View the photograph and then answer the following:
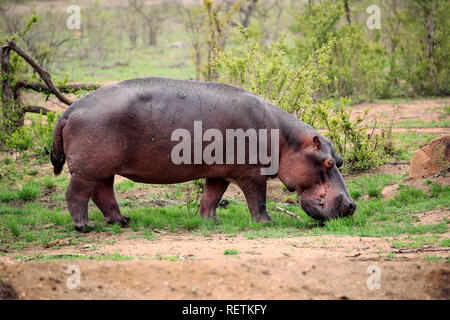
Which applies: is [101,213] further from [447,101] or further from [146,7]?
[146,7]

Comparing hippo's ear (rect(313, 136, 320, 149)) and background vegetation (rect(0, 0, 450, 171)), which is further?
background vegetation (rect(0, 0, 450, 171))

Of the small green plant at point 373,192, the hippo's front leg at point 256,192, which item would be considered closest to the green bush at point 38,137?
the hippo's front leg at point 256,192

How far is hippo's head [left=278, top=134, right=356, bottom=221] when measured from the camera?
750 cm

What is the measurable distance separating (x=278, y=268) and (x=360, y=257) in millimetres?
1313

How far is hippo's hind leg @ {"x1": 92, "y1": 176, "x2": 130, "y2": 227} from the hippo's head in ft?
7.44

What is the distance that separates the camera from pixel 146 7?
138 ft

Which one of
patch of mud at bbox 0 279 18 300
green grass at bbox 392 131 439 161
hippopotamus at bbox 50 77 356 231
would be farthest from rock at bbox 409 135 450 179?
patch of mud at bbox 0 279 18 300

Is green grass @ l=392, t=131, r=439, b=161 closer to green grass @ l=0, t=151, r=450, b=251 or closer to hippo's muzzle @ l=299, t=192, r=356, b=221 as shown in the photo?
green grass @ l=0, t=151, r=450, b=251

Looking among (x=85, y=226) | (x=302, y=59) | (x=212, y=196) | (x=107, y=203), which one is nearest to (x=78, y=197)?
(x=85, y=226)

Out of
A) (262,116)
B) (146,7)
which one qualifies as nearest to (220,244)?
(262,116)

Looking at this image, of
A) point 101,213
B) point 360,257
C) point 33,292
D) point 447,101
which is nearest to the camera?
point 33,292

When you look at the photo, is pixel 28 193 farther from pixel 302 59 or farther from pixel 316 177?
pixel 302 59

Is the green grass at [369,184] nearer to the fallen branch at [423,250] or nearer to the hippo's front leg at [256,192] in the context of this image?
the hippo's front leg at [256,192]

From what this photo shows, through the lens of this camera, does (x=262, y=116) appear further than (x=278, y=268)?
Yes
